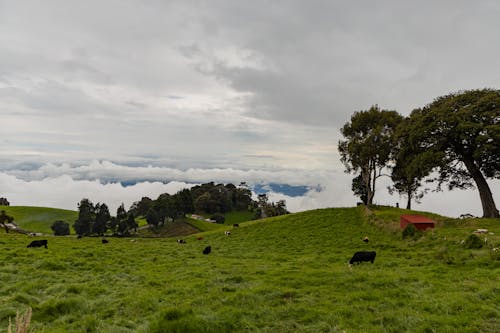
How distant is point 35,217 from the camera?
146 m

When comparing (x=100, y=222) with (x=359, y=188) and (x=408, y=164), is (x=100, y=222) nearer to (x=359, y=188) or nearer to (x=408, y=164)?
(x=359, y=188)

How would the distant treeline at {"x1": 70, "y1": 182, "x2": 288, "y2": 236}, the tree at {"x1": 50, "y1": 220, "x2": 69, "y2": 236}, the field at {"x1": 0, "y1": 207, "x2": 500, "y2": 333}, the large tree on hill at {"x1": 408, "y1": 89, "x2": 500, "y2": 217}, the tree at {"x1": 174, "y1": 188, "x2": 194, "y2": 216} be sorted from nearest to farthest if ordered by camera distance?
the field at {"x1": 0, "y1": 207, "x2": 500, "y2": 333} → the large tree on hill at {"x1": 408, "y1": 89, "x2": 500, "y2": 217} → the distant treeline at {"x1": 70, "y1": 182, "x2": 288, "y2": 236} → the tree at {"x1": 50, "y1": 220, "x2": 69, "y2": 236} → the tree at {"x1": 174, "y1": 188, "x2": 194, "y2": 216}

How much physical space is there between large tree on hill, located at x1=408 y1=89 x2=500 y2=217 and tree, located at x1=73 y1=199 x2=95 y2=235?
5038 inches

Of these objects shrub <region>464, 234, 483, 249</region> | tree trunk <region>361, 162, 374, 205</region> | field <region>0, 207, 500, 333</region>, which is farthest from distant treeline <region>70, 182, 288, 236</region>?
field <region>0, 207, 500, 333</region>

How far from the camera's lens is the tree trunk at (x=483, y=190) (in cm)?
3741

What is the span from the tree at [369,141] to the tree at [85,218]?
11469 centimetres

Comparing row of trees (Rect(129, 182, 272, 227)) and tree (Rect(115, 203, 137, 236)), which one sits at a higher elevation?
row of trees (Rect(129, 182, 272, 227))

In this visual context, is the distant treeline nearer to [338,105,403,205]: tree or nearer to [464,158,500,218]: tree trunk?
[338,105,403,205]: tree

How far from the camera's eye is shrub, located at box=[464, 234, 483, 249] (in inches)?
822

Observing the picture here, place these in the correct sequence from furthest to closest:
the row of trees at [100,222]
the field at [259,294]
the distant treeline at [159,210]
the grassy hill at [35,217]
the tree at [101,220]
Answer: the grassy hill at [35,217] → the distant treeline at [159,210] → the row of trees at [100,222] → the tree at [101,220] → the field at [259,294]

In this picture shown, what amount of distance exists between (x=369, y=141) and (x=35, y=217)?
16087 cm

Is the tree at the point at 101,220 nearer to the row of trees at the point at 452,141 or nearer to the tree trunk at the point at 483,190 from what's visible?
the row of trees at the point at 452,141

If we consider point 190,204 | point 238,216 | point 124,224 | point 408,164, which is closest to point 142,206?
point 190,204

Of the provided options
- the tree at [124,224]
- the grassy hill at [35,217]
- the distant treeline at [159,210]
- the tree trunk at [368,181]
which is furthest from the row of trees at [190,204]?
the tree trunk at [368,181]
